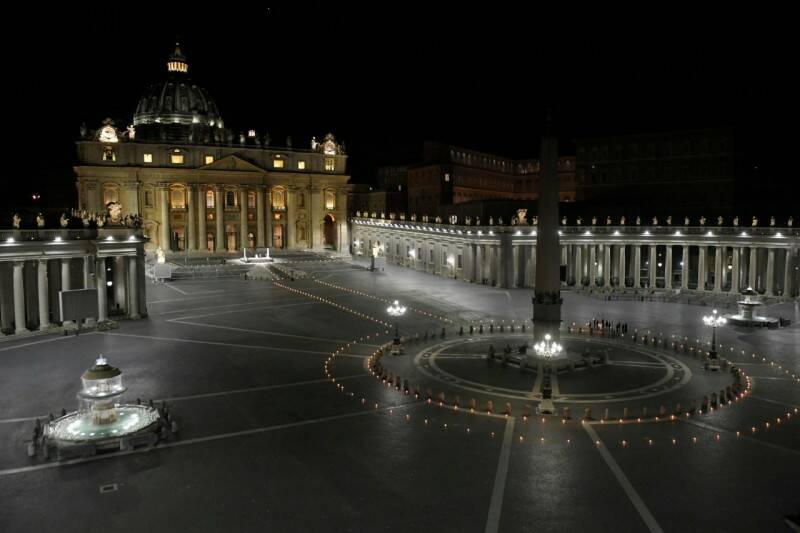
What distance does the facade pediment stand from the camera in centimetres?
11288

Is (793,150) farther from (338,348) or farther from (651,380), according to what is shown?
(338,348)

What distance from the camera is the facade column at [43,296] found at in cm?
4744

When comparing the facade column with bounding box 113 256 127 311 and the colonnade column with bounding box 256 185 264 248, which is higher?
the colonnade column with bounding box 256 185 264 248

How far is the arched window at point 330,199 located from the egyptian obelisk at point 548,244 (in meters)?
92.1

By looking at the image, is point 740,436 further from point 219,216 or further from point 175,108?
point 175,108

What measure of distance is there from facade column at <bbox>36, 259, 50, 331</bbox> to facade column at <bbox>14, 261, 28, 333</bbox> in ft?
3.71

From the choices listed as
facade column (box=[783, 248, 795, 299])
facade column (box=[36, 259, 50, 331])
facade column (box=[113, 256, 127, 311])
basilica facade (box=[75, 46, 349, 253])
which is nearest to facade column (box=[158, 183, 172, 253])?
basilica facade (box=[75, 46, 349, 253])

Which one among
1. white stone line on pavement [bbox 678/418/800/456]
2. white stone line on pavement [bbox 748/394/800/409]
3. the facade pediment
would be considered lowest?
white stone line on pavement [bbox 678/418/800/456]

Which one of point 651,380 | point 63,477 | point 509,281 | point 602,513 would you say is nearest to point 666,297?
point 509,281

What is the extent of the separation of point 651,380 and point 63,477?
88.0ft

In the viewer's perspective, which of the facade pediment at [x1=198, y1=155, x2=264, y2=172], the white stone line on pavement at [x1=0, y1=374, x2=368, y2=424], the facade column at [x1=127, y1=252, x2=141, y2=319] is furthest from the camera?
the facade pediment at [x1=198, y1=155, x2=264, y2=172]

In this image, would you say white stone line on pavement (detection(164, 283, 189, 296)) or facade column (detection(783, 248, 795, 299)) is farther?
white stone line on pavement (detection(164, 283, 189, 296))

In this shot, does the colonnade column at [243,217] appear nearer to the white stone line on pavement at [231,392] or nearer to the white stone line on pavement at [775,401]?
the white stone line on pavement at [231,392]

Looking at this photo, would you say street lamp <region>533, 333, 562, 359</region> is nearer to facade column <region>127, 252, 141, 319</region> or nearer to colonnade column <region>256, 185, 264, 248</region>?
facade column <region>127, 252, 141, 319</region>
